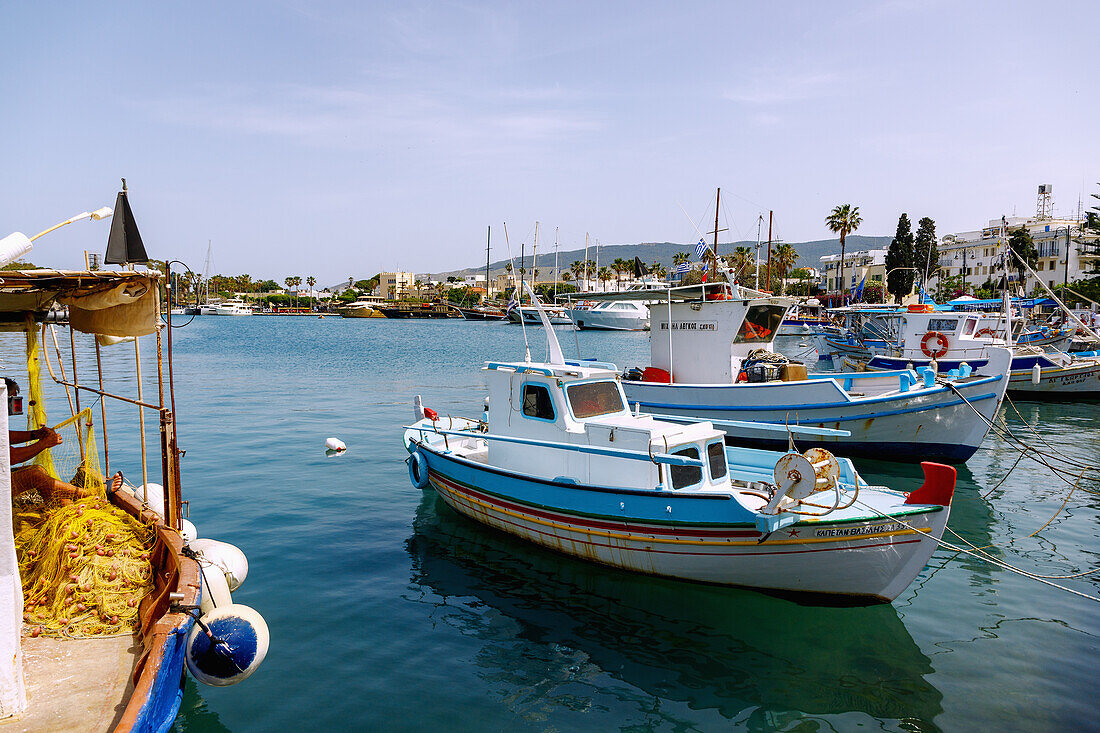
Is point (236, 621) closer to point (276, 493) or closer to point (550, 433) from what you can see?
point (550, 433)

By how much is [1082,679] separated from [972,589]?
2523 mm

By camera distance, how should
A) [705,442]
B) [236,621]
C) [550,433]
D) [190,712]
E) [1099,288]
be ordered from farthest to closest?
[1099,288], [550,433], [705,442], [190,712], [236,621]

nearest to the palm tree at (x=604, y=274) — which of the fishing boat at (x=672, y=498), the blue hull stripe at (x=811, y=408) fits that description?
the blue hull stripe at (x=811, y=408)

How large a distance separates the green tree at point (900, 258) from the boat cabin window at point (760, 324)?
193 ft

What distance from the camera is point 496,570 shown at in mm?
10773

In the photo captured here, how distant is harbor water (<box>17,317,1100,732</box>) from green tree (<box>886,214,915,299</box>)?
61234 millimetres

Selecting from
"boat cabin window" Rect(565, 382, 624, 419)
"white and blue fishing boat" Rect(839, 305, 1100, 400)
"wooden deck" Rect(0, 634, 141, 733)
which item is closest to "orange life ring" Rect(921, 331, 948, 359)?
"white and blue fishing boat" Rect(839, 305, 1100, 400)

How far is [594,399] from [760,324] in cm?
982

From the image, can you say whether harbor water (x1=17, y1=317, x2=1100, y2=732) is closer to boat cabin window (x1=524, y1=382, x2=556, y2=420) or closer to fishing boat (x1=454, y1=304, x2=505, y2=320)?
boat cabin window (x1=524, y1=382, x2=556, y2=420)

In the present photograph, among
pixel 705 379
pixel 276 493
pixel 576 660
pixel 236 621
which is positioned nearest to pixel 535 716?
pixel 576 660

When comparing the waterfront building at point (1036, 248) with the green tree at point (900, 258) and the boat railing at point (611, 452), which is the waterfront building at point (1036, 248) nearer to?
the green tree at point (900, 258)

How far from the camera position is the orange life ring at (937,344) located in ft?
91.0

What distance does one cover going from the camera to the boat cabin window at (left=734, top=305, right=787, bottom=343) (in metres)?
18.9

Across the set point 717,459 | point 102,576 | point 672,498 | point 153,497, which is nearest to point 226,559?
point 102,576
